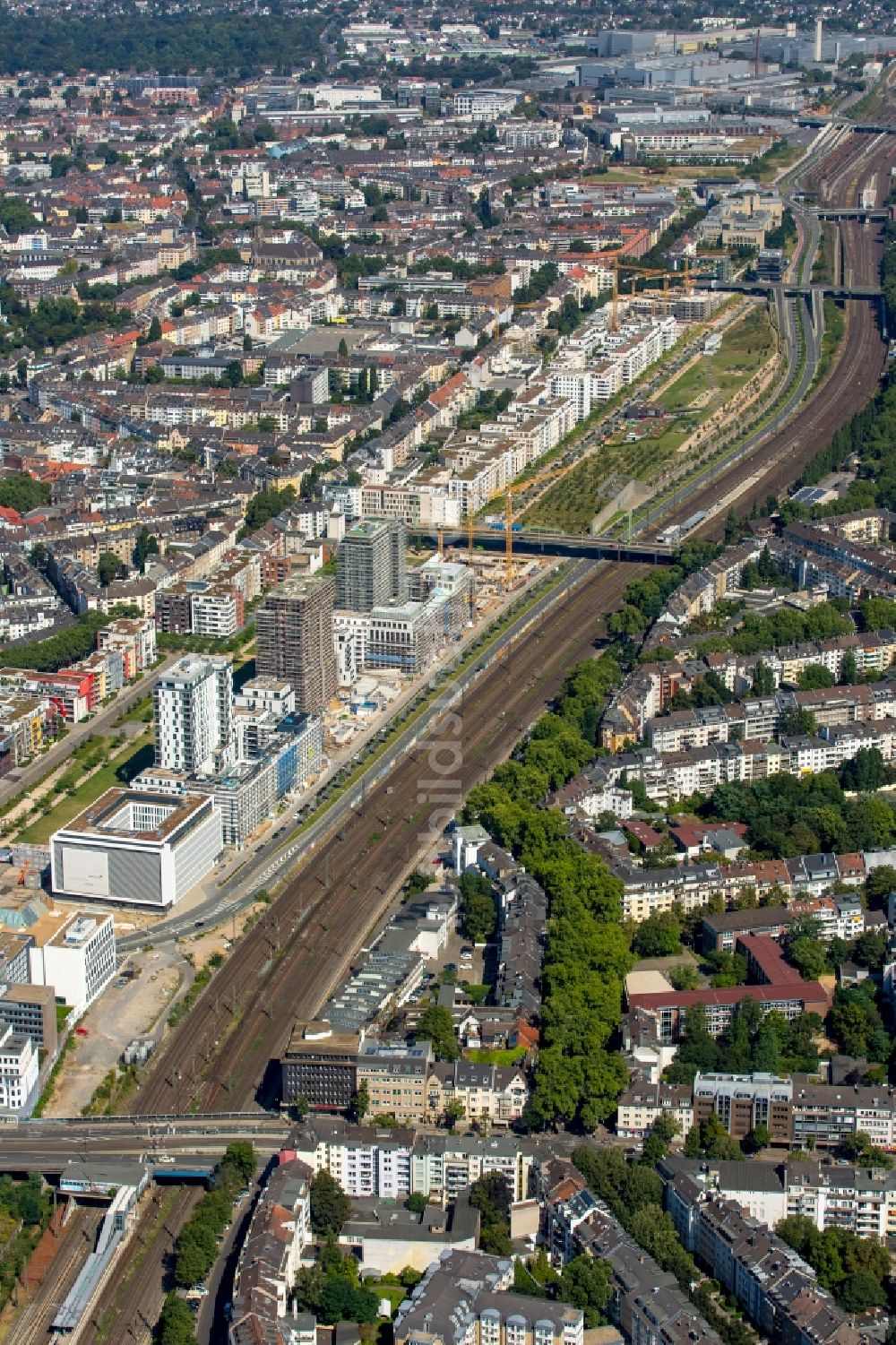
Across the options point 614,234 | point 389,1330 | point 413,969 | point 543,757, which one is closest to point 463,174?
point 614,234

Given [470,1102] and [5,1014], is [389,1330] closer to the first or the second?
[470,1102]

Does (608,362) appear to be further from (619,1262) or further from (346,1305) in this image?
(346,1305)

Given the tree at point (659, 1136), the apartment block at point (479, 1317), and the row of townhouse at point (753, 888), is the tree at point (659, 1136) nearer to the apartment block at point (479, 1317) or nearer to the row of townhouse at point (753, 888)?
the apartment block at point (479, 1317)

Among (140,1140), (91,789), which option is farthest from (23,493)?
(140,1140)

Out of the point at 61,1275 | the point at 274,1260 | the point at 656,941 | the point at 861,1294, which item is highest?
the point at 656,941

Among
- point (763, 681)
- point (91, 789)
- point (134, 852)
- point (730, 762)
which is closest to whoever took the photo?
point (134, 852)

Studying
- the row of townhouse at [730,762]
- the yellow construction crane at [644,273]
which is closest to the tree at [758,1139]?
the row of townhouse at [730,762]

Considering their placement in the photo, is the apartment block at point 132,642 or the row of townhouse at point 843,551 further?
the row of townhouse at point 843,551
